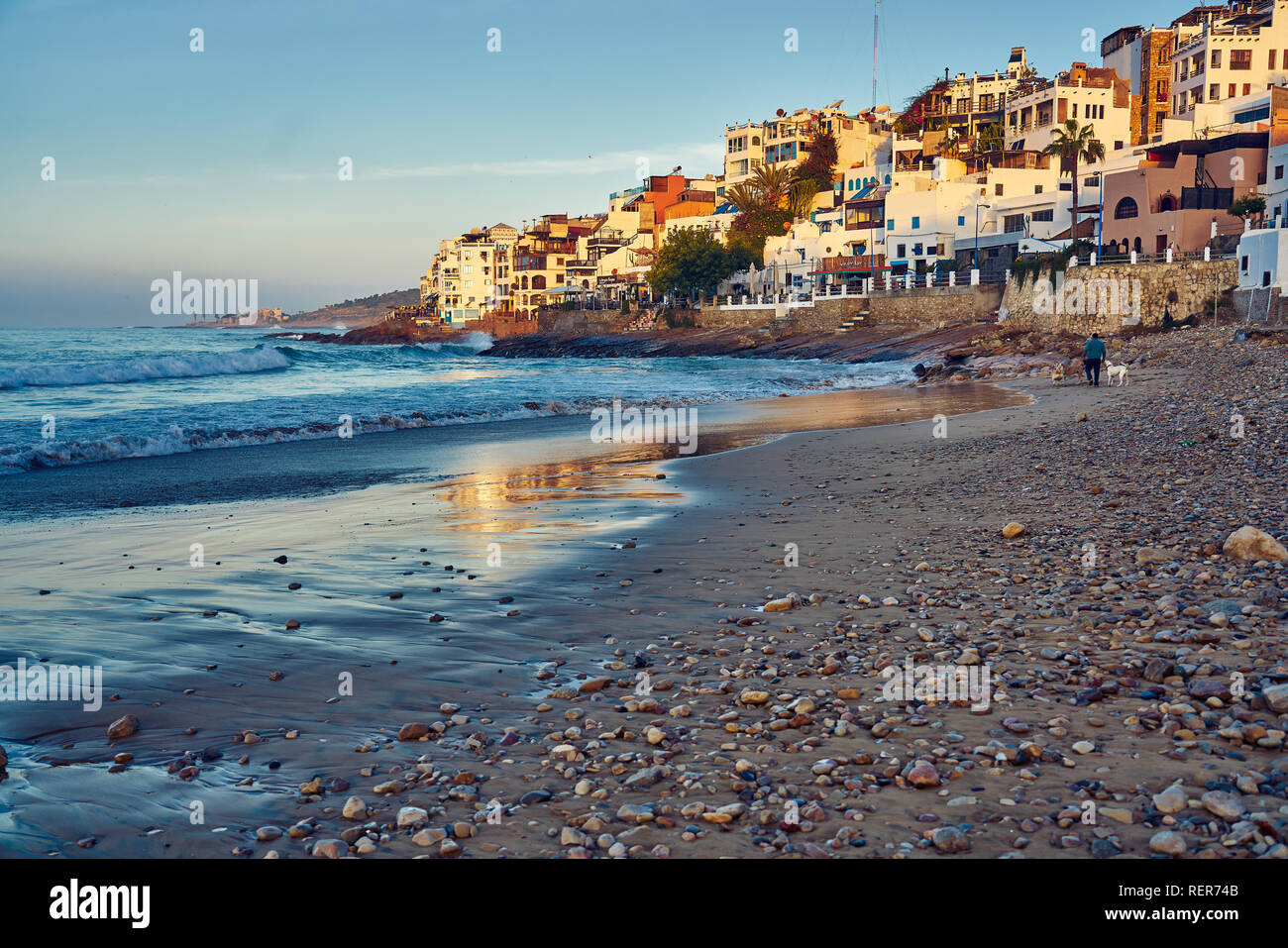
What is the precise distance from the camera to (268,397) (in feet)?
121

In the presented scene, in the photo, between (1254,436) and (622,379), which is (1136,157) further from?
(1254,436)

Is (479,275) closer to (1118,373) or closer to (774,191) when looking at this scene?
(774,191)

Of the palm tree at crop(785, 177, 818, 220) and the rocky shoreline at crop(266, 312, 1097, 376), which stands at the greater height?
the palm tree at crop(785, 177, 818, 220)

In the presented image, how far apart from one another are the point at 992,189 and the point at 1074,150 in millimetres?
8654

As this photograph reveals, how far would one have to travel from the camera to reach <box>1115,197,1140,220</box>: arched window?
54.7 meters

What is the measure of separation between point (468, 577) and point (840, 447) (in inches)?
468

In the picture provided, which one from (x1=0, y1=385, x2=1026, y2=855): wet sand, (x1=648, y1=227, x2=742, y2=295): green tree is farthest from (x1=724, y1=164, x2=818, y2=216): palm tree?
(x1=0, y1=385, x2=1026, y2=855): wet sand

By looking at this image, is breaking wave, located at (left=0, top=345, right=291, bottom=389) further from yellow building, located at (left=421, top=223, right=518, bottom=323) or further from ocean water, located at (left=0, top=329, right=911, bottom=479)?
yellow building, located at (left=421, top=223, right=518, bottom=323)

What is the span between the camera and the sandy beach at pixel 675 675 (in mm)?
4105

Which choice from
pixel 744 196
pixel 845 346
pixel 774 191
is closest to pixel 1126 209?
pixel 845 346

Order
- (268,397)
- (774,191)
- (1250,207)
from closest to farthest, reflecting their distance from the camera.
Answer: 1. (268,397)
2. (1250,207)
3. (774,191)

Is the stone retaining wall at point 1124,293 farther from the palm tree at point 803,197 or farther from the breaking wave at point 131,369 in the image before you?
the palm tree at point 803,197

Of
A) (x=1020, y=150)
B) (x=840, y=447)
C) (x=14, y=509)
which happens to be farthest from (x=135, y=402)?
(x=1020, y=150)

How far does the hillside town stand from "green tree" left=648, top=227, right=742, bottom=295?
0.80ft
